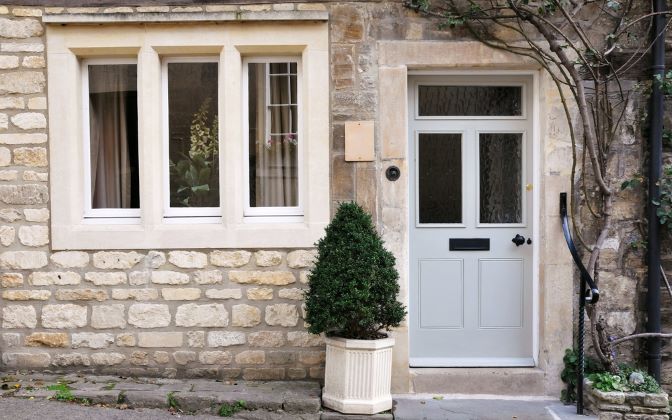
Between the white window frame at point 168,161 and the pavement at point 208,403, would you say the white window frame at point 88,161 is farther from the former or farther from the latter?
the pavement at point 208,403

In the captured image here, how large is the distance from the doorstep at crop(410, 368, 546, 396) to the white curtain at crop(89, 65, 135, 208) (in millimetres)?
2878

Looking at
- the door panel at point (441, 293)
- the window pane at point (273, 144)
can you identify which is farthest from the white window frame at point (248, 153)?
the door panel at point (441, 293)

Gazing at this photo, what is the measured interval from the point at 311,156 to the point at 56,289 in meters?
2.33

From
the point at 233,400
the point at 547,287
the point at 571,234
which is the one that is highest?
the point at 571,234

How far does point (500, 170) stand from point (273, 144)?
1.92 meters

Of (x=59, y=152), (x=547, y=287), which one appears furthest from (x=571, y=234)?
(x=59, y=152)

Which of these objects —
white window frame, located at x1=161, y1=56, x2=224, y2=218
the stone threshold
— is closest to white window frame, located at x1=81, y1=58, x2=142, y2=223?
white window frame, located at x1=161, y1=56, x2=224, y2=218

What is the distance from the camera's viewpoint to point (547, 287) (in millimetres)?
5340

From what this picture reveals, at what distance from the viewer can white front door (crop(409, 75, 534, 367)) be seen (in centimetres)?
559

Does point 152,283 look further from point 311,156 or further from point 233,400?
point 311,156

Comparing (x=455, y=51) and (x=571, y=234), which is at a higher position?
(x=455, y=51)

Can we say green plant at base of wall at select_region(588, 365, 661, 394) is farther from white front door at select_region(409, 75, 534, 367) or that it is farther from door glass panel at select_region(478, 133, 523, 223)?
door glass panel at select_region(478, 133, 523, 223)

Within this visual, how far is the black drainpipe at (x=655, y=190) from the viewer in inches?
205

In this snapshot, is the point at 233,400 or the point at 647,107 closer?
the point at 233,400
